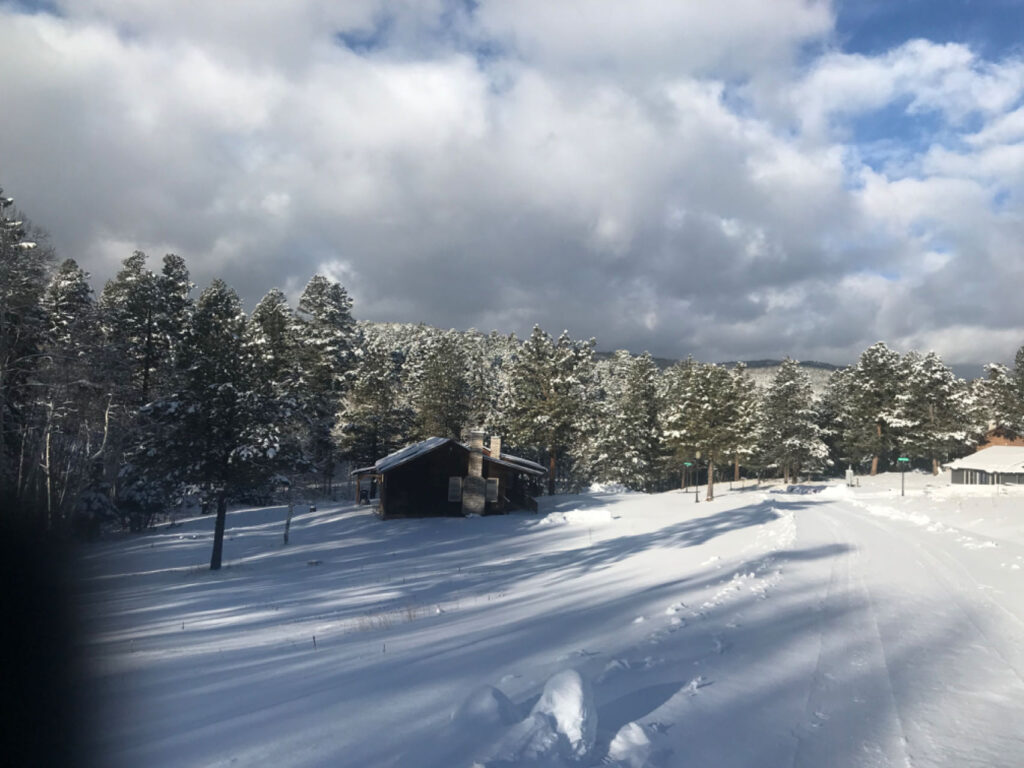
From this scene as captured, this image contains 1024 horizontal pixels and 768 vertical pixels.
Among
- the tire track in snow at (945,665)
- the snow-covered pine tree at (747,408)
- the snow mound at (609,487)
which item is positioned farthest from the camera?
the snow-covered pine tree at (747,408)

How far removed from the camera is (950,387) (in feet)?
213

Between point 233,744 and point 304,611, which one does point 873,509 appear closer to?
point 304,611

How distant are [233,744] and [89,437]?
26.1 m

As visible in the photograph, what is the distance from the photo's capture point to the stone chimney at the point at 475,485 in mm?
38781

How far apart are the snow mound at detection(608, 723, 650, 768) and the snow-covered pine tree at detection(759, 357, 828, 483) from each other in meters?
70.1

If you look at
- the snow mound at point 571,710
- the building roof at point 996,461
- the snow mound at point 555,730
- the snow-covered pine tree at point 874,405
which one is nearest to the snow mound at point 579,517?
the snow mound at point 571,710

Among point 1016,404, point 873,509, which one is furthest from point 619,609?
point 1016,404

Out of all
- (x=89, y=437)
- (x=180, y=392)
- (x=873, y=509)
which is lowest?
(x=873, y=509)

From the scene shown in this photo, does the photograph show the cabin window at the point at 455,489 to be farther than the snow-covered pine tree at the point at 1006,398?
No

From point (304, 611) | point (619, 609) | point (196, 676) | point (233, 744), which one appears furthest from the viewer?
point (304, 611)

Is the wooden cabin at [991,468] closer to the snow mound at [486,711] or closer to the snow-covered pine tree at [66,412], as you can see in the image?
the snow mound at [486,711]

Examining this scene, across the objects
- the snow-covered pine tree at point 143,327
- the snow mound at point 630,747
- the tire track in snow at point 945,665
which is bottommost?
the tire track in snow at point 945,665

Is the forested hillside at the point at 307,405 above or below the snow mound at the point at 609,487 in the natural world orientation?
above

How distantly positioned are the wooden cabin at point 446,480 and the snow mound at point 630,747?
1284 inches
